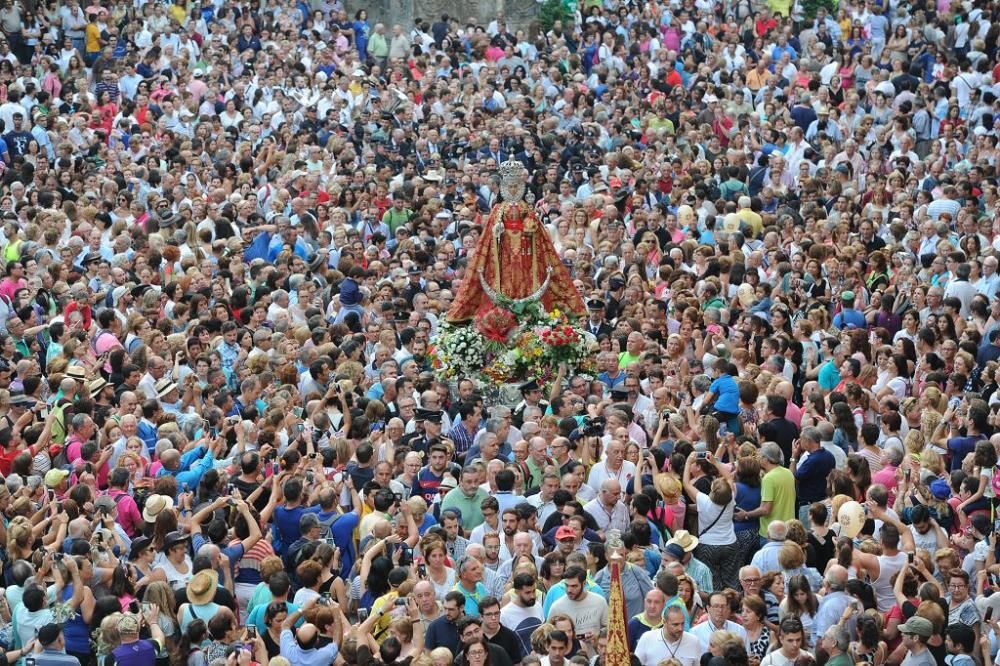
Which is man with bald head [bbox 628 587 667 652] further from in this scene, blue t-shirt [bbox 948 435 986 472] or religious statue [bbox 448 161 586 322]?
religious statue [bbox 448 161 586 322]

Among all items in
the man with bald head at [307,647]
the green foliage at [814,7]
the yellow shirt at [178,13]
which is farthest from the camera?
the green foliage at [814,7]

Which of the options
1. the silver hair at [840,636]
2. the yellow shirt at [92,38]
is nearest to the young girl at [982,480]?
the silver hair at [840,636]

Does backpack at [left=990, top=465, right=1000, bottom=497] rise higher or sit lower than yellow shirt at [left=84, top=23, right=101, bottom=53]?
lower

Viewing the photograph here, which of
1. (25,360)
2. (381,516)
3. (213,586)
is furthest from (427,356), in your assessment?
(213,586)

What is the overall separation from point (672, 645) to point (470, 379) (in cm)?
705

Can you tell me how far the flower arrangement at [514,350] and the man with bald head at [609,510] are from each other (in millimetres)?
4620

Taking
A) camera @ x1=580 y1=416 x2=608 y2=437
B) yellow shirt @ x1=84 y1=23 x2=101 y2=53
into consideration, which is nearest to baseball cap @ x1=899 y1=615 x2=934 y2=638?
camera @ x1=580 y1=416 x2=608 y2=437

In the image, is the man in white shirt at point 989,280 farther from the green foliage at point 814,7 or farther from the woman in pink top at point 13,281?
the green foliage at point 814,7

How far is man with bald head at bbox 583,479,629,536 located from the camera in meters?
15.8

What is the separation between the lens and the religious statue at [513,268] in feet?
68.6

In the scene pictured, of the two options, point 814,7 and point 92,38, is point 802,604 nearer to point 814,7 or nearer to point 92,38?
point 92,38

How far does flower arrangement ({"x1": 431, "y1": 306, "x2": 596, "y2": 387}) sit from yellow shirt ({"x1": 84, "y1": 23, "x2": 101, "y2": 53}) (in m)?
14.3

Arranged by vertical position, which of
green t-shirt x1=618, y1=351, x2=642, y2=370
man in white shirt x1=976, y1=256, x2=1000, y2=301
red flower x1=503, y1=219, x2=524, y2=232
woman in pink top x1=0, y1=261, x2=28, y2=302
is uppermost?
red flower x1=503, y1=219, x2=524, y2=232

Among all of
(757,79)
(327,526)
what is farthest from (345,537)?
(757,79)
